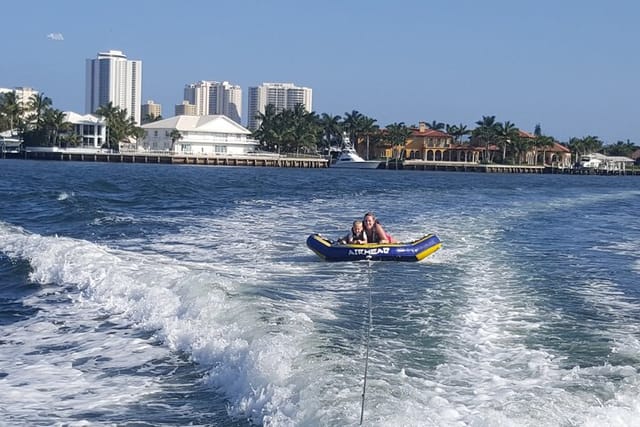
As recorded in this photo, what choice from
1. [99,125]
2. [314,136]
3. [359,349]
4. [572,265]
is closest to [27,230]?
[572,265]

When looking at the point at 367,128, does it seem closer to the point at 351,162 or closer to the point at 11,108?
the point at 351,162

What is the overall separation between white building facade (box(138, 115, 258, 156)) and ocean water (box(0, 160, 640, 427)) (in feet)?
325

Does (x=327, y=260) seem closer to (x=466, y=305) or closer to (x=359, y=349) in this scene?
(x=466, y=305)

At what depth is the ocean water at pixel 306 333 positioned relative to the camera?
8250mm

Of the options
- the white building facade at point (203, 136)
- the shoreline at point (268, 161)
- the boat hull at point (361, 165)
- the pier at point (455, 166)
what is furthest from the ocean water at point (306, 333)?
the pier at point (455, 166)

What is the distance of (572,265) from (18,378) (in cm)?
1261

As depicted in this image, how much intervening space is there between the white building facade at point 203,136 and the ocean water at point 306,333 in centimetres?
9902

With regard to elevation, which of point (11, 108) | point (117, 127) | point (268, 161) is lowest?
point (268, 161)

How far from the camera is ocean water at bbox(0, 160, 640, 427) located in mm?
8250

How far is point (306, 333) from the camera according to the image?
433 inches

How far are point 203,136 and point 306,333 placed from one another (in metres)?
113

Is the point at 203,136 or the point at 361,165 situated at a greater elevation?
the point at 203,136

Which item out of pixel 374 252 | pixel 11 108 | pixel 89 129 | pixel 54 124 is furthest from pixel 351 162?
pixel 374 252

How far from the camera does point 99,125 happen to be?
395 feet
